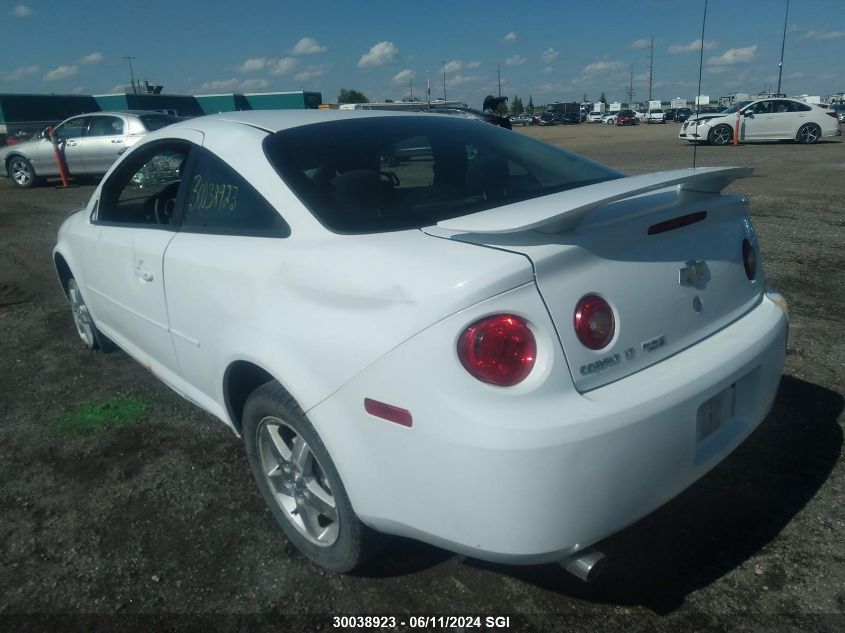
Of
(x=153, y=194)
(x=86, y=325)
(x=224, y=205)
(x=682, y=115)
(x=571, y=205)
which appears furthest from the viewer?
(x=682, y=115)

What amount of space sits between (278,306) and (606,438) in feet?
3.71

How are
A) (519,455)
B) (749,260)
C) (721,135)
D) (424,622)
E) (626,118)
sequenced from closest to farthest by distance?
(519,455)
(424,622)
(749,260)
(721,135)
(626,118)

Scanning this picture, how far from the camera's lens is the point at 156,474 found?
3078 mm

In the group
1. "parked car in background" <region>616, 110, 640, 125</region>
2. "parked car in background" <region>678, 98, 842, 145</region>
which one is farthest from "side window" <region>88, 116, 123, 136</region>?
"parked car in background" <region>616, 110, 640, 125</region>

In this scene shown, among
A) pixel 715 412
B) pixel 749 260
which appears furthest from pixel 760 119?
pixel 715 412

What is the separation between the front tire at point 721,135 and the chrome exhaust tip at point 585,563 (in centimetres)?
2277

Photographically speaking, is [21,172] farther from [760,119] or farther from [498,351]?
[760,119]

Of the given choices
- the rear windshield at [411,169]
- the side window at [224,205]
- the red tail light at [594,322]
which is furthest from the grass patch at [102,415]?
the red tail light at [594,322]

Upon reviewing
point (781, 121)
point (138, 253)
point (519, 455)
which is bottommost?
point (781, 121)

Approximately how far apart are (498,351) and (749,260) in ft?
4.31

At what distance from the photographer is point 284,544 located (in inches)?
100

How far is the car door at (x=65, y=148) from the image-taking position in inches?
548

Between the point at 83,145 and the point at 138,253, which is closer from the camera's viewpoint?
the point at 138,253

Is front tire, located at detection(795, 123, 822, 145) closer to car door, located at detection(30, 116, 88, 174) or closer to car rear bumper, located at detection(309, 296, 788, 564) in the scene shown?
car door, located at detection(30, 116, 88, 174)
